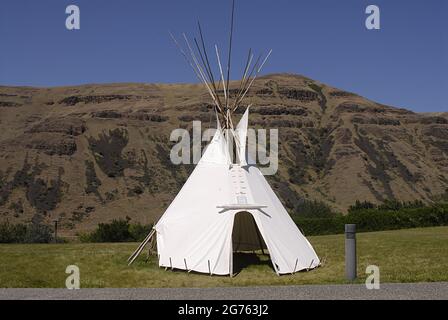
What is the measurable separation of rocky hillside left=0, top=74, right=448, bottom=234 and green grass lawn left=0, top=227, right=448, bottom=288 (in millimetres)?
33605

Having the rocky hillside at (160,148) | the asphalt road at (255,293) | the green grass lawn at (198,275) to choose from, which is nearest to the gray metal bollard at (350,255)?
the green grass lawn at (198,275)

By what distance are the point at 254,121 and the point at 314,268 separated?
6872 centimetres

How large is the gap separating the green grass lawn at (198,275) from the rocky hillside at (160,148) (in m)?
33.6

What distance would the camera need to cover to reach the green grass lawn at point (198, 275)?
1312cm

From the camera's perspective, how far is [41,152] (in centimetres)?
6512

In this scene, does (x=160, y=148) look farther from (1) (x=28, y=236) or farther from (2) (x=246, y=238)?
(2) (x=246, y=238)

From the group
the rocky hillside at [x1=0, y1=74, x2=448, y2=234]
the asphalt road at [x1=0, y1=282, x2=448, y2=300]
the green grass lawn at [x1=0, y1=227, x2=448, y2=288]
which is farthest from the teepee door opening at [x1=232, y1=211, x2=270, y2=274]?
the rocky hillside at [x1=0, y1=74, x2=448, y2=234]

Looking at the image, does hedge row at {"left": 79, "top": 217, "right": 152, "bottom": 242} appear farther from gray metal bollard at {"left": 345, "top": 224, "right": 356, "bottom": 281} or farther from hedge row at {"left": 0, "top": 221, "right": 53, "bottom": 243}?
gray metal bollard at {"left": 345, "top": 224, "right": 356, "bottom": 281}

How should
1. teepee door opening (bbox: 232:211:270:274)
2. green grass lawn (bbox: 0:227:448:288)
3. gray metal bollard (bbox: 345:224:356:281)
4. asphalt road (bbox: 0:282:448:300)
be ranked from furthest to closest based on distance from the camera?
teepee door opening (bbox: 232:211:270:274)
green grass lawn (bbox: 0:227:448:288)
gray metal bollard (bbox: 345:224:356:281)
asphalt road (bbox: 0:282:448:300)

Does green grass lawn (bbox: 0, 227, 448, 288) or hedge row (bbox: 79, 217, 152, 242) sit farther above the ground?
green grass lawn (bbox: 0, 227, 448, 288)

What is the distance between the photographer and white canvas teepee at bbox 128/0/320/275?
47.6 ft

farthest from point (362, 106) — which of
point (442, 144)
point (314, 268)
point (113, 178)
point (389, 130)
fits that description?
point (314, 268)

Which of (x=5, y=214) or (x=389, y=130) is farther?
(x=389, y=130)

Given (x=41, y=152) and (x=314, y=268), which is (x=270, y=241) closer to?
(x=314, y=268)
